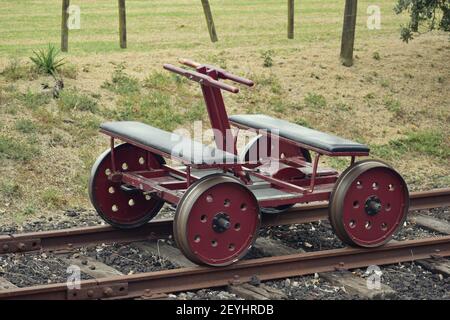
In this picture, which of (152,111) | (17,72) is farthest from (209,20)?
(17,72)

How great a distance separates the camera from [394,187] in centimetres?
1045

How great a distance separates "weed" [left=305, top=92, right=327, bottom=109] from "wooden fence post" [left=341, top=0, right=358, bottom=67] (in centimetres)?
153

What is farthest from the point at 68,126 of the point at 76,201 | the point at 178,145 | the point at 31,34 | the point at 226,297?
the point at 31,34

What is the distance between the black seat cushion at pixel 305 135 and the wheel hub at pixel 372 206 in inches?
17.4

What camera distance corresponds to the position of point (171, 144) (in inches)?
391

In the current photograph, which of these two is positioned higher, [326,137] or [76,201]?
[326,137]

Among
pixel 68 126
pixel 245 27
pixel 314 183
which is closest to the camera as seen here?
pixel 314 183

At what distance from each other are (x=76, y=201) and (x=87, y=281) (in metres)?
3.58

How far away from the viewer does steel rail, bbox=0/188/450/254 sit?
10375 mm

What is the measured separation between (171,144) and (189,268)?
1.12m

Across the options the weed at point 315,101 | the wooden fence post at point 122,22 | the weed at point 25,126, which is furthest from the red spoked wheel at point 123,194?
the wooden fence post at point 122,22

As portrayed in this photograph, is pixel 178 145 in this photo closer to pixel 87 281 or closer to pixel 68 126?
pixel 87 281

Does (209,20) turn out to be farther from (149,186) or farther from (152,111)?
(149,186)

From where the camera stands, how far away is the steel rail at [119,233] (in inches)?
408
